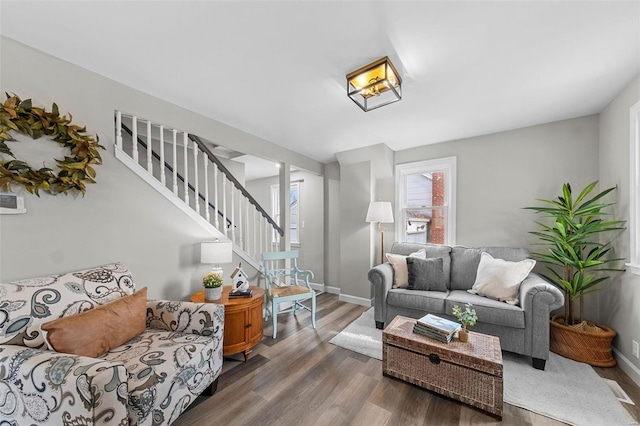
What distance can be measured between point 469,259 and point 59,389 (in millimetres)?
3505

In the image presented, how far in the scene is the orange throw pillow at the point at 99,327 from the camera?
1241mm

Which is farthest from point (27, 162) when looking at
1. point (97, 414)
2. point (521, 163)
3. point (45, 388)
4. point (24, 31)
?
point (521, 163)

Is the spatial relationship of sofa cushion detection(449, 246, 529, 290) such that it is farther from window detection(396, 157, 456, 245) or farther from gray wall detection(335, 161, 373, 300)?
gray wall detection(335, 161, 373, 300)

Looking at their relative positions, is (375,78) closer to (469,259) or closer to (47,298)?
(469,259)

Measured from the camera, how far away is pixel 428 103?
90.2 inches

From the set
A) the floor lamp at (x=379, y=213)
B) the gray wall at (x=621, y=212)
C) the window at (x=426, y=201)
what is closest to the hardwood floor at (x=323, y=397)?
the gray wall at (x=621, y=212)

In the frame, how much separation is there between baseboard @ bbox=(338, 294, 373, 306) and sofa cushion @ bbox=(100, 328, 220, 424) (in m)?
2.40

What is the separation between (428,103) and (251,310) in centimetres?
265

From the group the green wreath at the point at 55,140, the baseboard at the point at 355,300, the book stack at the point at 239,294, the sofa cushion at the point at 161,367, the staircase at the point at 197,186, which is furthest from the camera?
the baseboard at the point at 355,300

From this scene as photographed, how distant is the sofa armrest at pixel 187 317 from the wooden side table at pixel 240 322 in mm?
305

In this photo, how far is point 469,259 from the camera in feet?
9.31

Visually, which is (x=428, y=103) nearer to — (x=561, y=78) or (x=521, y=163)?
(x=561, y=78)

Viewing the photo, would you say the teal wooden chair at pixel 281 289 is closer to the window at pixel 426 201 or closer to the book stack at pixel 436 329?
the book stack at pixel 436 329

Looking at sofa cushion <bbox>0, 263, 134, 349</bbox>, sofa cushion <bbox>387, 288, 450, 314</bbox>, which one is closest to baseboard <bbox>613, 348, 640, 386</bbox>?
sofa cushion <bbox>387, 288, 450, 314</bbox>
